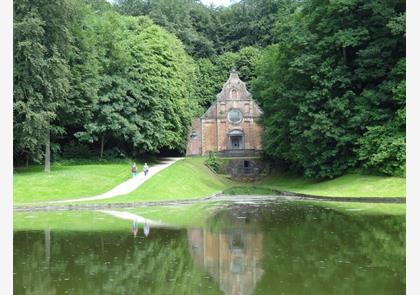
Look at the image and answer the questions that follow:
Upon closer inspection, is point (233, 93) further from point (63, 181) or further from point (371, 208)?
point (371, 208)

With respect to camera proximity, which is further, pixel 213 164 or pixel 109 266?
pixel 213 164

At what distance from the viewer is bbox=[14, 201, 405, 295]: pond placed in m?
9.45

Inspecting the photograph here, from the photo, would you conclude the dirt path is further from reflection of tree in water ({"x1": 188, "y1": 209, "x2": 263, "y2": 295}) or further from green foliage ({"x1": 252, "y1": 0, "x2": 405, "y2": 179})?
green foliage ({"x1": 252, "y1": 0, "x2": 405, "y2": 179})

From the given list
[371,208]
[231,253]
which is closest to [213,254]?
[231,253]

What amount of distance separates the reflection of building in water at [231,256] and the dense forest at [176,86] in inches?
808

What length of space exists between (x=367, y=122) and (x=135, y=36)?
25.2 m

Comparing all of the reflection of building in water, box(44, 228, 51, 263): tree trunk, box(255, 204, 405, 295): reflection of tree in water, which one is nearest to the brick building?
box(255, 204, 405, 295): reflection of tree in water

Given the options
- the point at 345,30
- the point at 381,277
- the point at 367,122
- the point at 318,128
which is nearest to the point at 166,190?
the point at 318,128

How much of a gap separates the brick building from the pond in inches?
1921

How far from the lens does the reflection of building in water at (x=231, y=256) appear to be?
9.69 meters

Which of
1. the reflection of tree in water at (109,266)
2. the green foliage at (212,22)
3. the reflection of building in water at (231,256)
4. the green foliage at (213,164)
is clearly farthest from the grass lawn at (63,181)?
the green foliage at (212,22)

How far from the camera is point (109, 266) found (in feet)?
36.8

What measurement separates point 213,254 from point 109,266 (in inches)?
104

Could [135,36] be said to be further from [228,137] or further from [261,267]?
[261,267]
